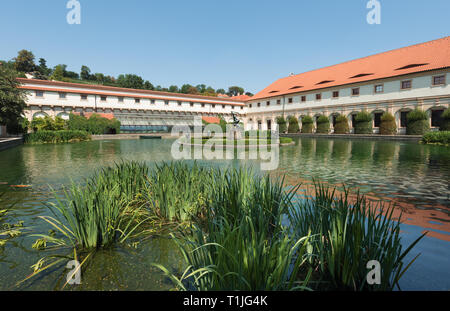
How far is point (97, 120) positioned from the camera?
123ft

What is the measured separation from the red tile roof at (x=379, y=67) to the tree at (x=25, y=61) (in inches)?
3267

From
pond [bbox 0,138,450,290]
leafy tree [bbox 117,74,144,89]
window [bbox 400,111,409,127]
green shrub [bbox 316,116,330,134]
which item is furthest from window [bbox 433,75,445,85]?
leafy tree [bbox 117,74,144,89]

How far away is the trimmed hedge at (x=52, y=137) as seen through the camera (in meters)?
24.2

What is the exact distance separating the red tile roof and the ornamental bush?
A: 5962 mm

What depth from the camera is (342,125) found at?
121 feet

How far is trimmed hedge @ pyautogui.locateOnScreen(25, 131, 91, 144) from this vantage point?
79.3 feet

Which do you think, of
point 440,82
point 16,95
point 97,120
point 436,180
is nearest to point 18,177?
point 436,180

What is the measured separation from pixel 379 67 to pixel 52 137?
151 ft

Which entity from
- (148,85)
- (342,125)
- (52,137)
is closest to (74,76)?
(148,85)

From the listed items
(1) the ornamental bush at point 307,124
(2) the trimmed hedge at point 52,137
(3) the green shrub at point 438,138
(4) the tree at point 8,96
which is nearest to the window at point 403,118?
(3) the green shrub at point 438,138

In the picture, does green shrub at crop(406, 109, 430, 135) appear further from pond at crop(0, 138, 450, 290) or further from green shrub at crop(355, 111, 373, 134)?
pond at crop(0, 138, 450, 290)

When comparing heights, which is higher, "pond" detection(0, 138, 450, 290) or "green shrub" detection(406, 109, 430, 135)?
"green shrub" detection(406, 109, 430, 135)

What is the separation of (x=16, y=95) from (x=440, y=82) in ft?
146
